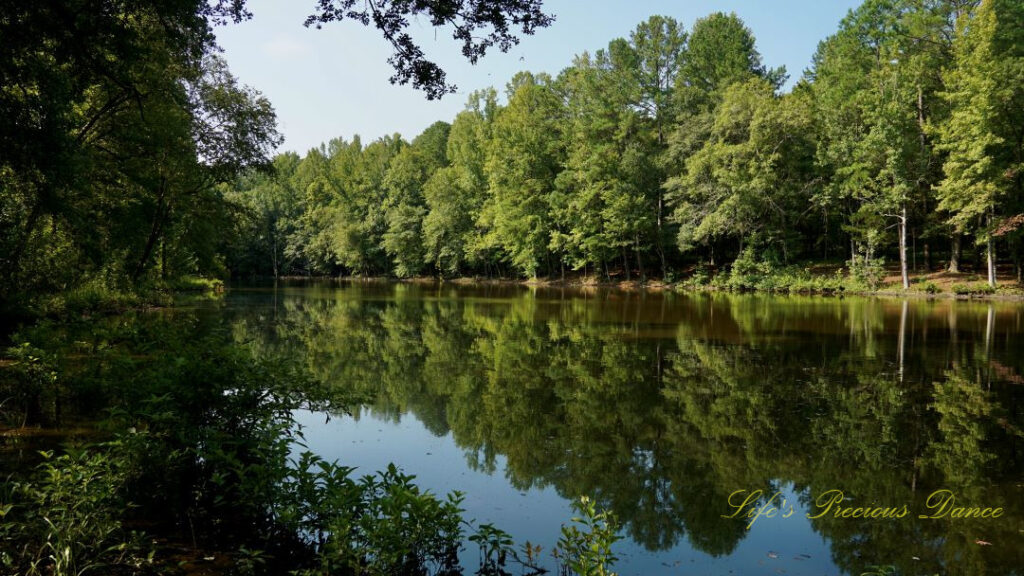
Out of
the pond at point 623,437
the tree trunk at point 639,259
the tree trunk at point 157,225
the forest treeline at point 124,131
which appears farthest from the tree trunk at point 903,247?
the tree trunk at point 157,225

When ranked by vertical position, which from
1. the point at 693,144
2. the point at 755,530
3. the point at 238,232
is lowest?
the point at 755,530

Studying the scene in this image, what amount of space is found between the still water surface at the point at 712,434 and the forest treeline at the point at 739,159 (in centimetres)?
1636

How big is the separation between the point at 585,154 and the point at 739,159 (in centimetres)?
1273

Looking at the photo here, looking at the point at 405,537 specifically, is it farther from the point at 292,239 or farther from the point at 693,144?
the point at 292,239

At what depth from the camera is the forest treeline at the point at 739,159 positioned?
1271 inches

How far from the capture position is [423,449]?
7430mm

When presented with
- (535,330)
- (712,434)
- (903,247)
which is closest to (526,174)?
(903,247)

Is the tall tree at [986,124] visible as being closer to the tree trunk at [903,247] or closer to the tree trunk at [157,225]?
the tree trunk at [903,247]

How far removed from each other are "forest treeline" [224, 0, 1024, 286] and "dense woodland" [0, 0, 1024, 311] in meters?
0.20

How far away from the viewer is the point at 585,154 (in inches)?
1865

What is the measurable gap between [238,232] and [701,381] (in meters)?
21.2

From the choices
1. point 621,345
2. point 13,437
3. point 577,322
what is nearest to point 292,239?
point 577,322

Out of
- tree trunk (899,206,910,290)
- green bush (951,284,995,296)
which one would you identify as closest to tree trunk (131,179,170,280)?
tree trunk (899,206,910,290)

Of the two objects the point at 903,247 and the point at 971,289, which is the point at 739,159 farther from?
the point at 971,289
